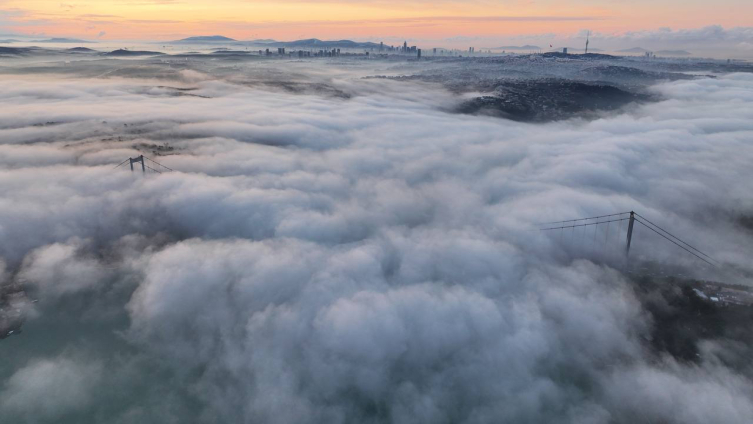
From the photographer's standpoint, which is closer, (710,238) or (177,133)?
(710,238)

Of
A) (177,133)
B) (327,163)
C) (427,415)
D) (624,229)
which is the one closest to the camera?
(427,415)

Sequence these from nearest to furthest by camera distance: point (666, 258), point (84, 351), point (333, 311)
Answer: point (84, 351) < point (333, 311) < point (666, 258)

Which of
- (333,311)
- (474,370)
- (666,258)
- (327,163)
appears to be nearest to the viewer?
(474,370)

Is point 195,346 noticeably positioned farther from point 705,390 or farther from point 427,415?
point 705,390

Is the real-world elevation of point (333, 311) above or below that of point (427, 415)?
above

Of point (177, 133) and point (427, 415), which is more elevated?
point (177, 133)

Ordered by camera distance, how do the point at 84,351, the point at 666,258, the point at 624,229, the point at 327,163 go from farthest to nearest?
the point at 327,163, the point at 624,229, the point at 666,258, the point at 84,351

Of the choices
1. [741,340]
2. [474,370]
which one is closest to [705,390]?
[741,340]

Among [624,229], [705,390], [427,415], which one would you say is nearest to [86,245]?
[427,415]

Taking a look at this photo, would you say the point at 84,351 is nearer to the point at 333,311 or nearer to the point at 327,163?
the point at 333,311
